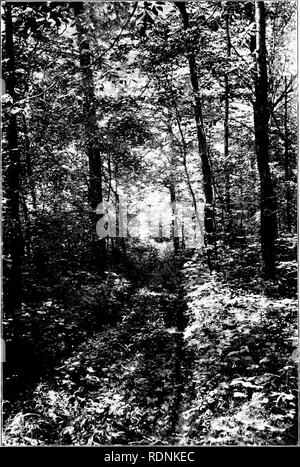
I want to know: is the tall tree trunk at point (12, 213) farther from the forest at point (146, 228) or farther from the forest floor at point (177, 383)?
the forest floor at point (177, 383)

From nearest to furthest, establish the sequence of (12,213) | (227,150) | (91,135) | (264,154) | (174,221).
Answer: (12,213) → (91,135) → (264,154) → (174,221) → (227,150)

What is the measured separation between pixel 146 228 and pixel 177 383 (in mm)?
5116

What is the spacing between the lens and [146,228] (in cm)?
899

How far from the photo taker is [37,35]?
355 cm

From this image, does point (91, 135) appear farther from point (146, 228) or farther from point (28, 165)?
point (146, 228)

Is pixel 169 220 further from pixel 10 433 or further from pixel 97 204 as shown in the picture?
pixel 10 433

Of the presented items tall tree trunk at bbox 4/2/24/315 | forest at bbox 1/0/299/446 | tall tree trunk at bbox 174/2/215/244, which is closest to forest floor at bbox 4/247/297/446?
forest at bbox 1/0/299/446

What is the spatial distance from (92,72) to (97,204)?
2930mm

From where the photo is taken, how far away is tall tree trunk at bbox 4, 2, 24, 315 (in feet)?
15.1

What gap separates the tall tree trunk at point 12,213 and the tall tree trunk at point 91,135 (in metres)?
0.91

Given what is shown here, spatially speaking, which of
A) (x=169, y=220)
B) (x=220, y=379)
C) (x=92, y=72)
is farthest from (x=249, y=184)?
(x=220, y=379)

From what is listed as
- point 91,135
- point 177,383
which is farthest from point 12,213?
point 177,383

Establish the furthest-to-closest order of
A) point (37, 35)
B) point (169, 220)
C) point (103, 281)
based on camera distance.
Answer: point (169, 220) → point (103, 281) → point (37, 35)

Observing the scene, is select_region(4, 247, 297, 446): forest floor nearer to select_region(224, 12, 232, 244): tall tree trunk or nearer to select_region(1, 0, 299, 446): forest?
select_region(1, 0, 299, 446): forest
